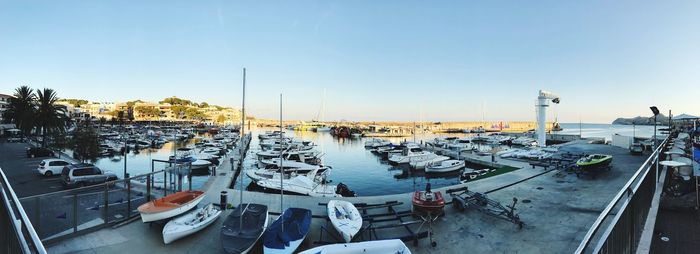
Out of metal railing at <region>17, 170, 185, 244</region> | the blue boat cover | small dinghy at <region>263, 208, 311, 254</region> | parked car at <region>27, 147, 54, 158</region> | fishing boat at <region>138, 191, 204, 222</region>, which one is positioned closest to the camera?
small dinghy at <region>263, 208, 311, 254</region>

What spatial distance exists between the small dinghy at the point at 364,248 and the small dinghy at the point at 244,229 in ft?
7.53

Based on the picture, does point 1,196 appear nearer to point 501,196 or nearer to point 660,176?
point 660,176

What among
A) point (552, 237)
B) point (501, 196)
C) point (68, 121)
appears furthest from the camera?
point (68, 121)

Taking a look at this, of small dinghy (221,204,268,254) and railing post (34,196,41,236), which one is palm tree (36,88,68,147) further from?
small dinghy (221,204,268,254)

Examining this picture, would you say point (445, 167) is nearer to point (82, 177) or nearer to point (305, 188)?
point (305, 188)

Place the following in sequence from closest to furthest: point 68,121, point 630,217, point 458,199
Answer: point 630,217
point 458,199
point 68,121

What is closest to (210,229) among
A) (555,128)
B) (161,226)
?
(161,226)

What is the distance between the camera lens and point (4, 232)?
260 centimetres

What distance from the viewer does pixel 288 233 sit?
388 inches

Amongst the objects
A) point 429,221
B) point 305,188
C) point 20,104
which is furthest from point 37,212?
point 20,104

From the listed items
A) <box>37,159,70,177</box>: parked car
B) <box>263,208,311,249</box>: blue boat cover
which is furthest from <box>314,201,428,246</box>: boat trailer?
<box>37,159,70,177</box>: parked car

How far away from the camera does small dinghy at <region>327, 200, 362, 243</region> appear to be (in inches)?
398

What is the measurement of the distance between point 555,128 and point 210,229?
12056 cm

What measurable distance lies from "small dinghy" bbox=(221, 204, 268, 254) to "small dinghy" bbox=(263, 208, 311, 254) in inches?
14.7
